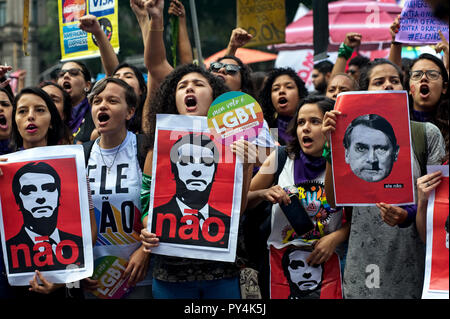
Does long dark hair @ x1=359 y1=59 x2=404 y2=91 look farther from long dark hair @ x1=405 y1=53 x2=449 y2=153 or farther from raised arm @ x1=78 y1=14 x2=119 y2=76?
raised arm @ x1=78 y1=14 x2=119 y2=76

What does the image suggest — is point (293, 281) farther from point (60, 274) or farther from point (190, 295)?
point (60, 274)

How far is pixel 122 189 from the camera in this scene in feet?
12.2

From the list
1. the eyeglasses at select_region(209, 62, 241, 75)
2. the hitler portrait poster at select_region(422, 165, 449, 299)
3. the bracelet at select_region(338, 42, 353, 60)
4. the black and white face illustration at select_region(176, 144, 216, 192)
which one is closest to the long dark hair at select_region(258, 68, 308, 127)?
the eyeglasses at select_region(209, 62, 241, 75)

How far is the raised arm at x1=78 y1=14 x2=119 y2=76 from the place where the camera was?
15.8 feet

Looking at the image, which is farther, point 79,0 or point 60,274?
point 79,0

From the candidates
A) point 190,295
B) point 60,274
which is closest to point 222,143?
point 190,295

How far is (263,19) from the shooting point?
245 inches

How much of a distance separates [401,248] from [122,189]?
157 cm

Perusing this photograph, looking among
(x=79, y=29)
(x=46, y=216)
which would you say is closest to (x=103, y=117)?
(x=46, y=216)

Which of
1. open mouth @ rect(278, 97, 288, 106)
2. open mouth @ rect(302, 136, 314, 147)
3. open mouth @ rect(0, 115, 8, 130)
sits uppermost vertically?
open mouth @ rect(278, 97, 288, 106)

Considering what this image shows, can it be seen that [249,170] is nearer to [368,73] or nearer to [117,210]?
[117,210]

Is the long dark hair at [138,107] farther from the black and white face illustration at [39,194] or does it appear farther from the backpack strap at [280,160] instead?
the backpack strap at [280,160]

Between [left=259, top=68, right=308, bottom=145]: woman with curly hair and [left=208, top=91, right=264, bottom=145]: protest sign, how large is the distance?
1.46m

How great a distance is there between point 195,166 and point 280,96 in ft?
5.67
